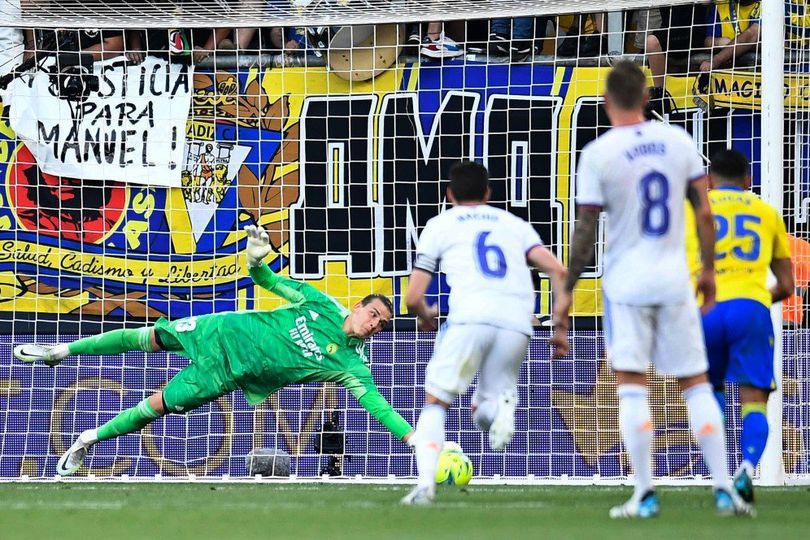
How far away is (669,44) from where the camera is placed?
1060 centimetres

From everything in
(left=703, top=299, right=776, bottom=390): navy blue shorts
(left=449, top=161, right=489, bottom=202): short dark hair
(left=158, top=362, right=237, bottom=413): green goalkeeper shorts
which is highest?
(left=449, top=161, right=489, bottom=202): short dark hair

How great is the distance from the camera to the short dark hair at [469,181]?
6.18m

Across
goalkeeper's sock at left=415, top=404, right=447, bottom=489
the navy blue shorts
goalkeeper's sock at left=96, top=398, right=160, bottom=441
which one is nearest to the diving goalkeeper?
goalkeeper's sock at left=96, top=398, right=160, bottom=441

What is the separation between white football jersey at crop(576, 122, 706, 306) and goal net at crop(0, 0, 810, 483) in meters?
5.48

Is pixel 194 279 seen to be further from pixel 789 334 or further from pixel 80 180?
pixel 789 334

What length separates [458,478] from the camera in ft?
25.9

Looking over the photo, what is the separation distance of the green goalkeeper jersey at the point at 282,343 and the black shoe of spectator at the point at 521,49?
310cm

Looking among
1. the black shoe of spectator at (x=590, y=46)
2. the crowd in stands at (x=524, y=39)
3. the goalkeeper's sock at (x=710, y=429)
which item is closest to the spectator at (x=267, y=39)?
the crowd in stands at (x=524, y=39)

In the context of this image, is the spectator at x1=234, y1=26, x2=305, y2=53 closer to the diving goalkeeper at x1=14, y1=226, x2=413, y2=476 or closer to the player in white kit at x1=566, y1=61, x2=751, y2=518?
the diving goalkeeper at x1=14, y1=226, x2=413, y2=476

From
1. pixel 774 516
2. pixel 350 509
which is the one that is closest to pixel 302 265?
pixel 350 509

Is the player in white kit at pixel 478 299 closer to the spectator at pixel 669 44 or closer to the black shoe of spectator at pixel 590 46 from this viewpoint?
the spectator at pixel 669 44

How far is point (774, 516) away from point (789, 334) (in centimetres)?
496

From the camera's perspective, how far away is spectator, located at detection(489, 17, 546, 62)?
35.7 ft

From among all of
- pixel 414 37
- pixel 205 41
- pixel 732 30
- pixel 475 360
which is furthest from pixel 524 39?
pixel 475 360
